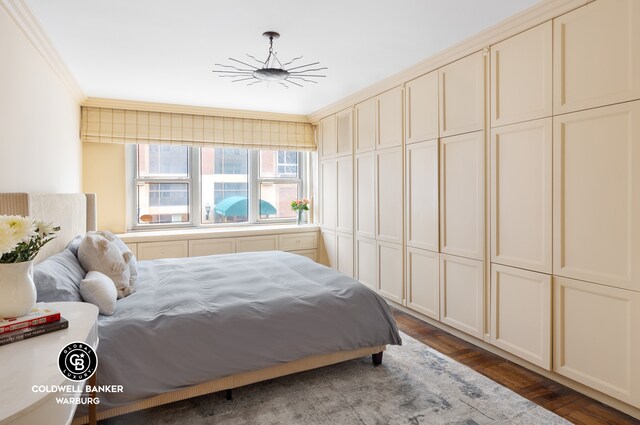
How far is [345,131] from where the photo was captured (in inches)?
189

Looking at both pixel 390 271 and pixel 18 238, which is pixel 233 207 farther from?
pixel 18 238

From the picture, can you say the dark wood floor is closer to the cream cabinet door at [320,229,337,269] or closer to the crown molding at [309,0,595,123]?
the cream cabinet door at [320,229,337,269]

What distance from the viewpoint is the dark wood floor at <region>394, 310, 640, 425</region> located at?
2.09 m

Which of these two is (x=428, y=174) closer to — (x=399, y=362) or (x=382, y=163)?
(x=382, y=163)

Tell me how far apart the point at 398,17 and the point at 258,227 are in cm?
361

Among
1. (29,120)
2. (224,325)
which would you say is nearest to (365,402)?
(224,325)

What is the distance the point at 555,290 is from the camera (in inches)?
94.2

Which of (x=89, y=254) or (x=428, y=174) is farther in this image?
(x=428, y=174)

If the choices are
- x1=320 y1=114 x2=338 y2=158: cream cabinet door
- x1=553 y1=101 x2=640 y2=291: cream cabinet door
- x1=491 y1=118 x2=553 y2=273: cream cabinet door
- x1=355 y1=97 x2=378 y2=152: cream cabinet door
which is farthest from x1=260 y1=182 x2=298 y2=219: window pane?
x1=553 y1=101 x2=640 y2=291: cream cabinet door

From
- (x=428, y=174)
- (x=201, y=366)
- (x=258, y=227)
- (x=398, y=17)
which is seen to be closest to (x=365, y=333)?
(x=201, y=366)

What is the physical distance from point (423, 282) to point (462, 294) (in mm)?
490

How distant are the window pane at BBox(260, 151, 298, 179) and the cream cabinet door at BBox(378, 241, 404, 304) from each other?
2.32 meters

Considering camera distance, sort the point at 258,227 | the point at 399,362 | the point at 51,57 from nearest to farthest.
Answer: the point at 399,362 < the point at 51,57 < the point at 258,227

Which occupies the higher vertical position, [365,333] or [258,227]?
[258,227]
